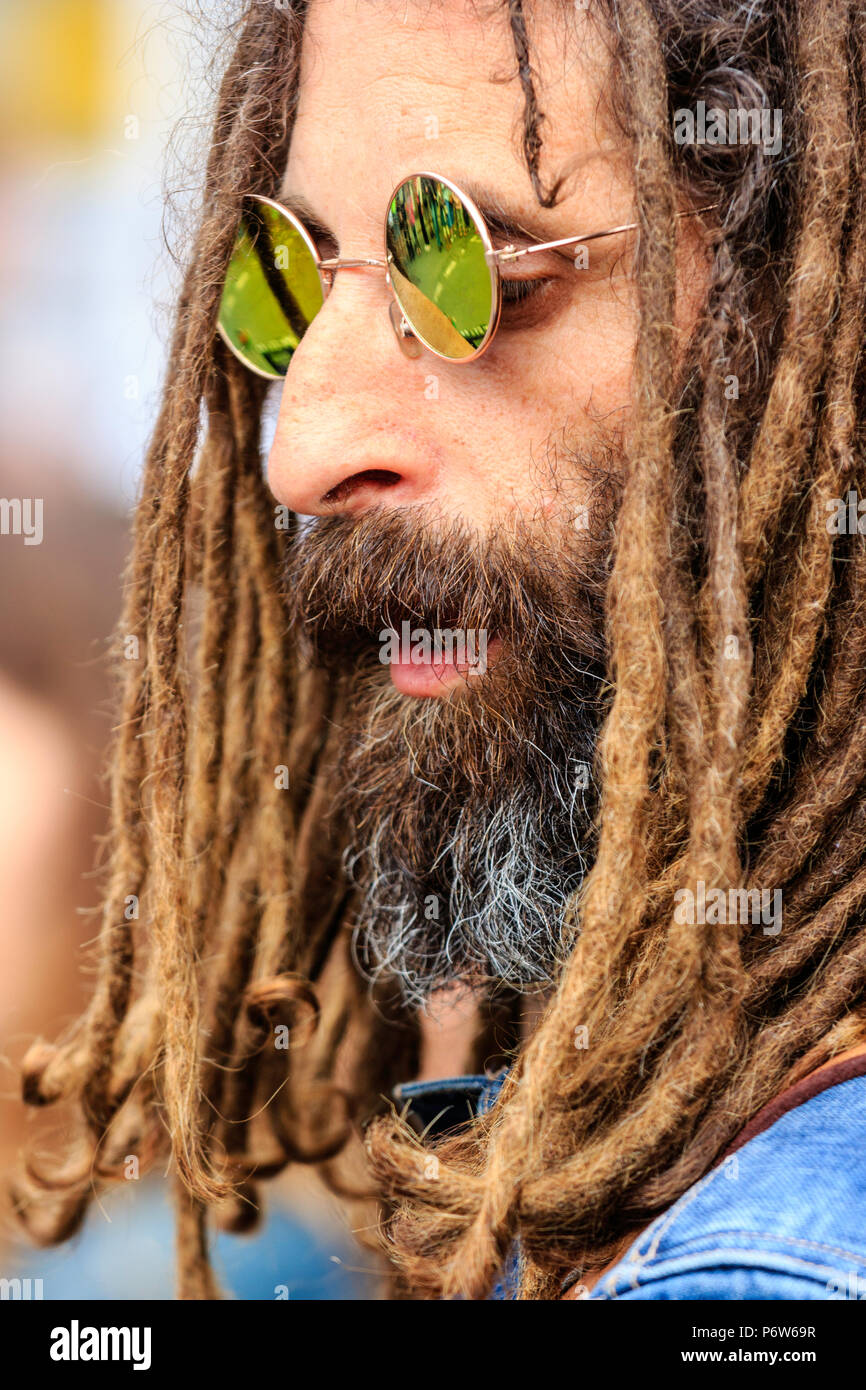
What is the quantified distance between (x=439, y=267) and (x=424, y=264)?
0.09 ft

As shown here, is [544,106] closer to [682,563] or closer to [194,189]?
[682,563]

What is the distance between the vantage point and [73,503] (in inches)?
117

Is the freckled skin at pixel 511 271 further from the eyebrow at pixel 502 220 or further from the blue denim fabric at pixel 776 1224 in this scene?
the blue denim fabric at pixel 776 1224

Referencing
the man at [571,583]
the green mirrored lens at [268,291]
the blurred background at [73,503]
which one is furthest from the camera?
the blurred background at [73,503]

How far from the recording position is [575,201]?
47.9 inches

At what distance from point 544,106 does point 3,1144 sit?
2212 millimetres

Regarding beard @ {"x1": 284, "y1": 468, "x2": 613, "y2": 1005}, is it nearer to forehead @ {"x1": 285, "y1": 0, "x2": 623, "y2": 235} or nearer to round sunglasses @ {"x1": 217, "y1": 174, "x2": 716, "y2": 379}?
round sunglasses @ {"x1": 217, "y1": 174, "x2": 716, "y2": 379}

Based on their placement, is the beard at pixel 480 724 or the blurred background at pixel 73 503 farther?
the blurred background at pixel 73 503

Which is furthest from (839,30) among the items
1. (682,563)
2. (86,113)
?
(86,113)

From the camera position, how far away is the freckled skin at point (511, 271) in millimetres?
1220

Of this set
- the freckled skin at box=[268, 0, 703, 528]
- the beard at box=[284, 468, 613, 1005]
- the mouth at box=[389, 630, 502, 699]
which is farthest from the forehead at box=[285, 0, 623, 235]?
the mouth at box=[389, 630, 502, 699]

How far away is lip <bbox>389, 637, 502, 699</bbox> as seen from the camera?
1387 millimetres

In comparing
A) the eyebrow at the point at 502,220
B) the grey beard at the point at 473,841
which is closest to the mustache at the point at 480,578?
the grey beard at the point at 473,841

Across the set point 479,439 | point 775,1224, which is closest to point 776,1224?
point 775,1224
